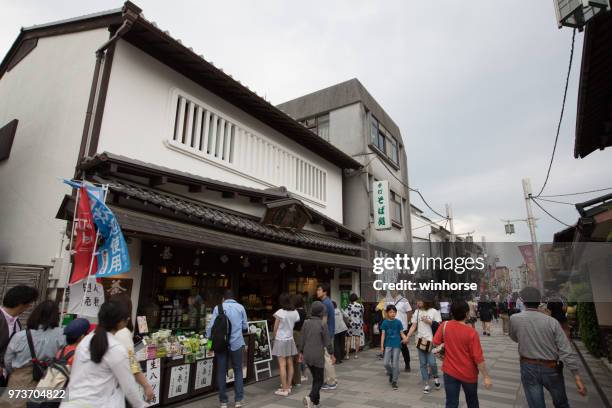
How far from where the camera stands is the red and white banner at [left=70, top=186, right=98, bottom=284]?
5.94 metres

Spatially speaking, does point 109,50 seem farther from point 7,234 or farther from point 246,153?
point 7,234

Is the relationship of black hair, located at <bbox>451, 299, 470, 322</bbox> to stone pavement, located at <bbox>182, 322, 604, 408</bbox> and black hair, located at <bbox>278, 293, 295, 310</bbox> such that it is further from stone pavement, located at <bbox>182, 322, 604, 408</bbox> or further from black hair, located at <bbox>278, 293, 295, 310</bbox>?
black hair, located at <bbox>278, 293, 295, 310</bbox>

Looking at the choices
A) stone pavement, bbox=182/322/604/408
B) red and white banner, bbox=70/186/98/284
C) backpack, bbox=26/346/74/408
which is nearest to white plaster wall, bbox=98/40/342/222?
red and white banner, bbox=70/186/98/284

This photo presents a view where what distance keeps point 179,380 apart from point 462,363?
214 inches

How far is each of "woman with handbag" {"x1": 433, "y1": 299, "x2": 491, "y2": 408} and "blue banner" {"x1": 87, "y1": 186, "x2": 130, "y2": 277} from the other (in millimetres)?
5305

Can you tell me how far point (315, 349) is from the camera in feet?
22.0

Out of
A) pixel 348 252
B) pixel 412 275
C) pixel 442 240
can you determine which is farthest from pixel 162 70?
pixel 442 240

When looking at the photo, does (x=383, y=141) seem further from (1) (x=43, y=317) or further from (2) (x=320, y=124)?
(1) (x=43, y=317)

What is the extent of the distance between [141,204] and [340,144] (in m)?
13.2

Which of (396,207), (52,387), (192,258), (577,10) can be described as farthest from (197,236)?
(396,207)

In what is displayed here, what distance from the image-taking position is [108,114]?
25.7ft

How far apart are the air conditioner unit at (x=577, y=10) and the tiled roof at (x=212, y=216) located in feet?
25.7

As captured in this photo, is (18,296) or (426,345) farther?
(426,345)

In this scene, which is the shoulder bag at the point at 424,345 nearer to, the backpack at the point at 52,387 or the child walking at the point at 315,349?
the child walking at the point at 315,349
